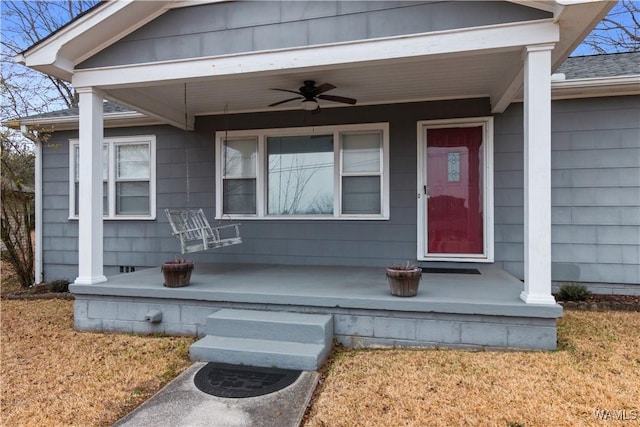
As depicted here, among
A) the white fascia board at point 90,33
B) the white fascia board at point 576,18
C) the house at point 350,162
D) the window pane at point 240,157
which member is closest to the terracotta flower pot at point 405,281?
the house at point 350,162

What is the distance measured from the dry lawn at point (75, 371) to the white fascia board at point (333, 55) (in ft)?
8.46

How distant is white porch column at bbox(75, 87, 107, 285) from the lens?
4.17 m

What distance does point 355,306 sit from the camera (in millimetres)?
3492

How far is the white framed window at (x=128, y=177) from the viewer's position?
6180 mm

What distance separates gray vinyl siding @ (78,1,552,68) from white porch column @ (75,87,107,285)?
1.52 ft

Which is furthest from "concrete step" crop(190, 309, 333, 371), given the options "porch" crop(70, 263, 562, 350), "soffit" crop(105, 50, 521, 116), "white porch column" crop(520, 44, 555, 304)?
"soffit" crop(105, 50, 521, 116)

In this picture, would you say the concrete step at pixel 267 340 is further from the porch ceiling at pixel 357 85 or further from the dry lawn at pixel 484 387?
the porch ceiling at pixel 357 85

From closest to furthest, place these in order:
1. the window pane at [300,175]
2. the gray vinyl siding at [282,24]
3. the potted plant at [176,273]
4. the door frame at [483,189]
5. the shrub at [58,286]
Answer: the gray vinyl siding at [282,24]
the potted plant at [176,273]
the door frame at [483,189]
the window pane at [300,175]
the shrub at [58,286]

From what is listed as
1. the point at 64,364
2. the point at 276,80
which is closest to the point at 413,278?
the point at 276,80

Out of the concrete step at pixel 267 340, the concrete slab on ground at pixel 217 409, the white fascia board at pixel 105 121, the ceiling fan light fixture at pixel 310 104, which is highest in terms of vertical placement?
the white fascia board at pixel 105 121

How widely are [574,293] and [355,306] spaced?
2951 mm

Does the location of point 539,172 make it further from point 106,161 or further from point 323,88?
point 106,161

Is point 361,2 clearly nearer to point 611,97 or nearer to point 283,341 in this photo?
point 283,341

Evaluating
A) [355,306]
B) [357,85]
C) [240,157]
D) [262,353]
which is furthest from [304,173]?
[262,353]
